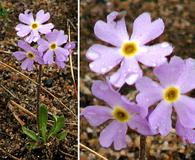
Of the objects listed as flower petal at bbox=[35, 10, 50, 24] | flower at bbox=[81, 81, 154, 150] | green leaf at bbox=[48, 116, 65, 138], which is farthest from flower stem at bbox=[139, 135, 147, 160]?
flower petal at bbox=[35, 10, 50, 24]

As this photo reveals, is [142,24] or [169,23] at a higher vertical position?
[142,24]

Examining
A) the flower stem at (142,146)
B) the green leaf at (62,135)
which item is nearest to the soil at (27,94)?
the green leaf at (62,135)

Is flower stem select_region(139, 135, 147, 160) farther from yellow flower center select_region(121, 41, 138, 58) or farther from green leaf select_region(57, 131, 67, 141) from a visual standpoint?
green leaf select_region(57, 131, 67, 141)

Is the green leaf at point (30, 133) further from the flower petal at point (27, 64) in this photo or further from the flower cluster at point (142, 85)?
the flower cluster at point (142, 85)

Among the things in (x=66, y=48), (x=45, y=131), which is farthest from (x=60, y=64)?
(x=45, y=131)

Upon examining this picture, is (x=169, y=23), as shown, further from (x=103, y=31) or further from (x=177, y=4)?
(x=103, y=31)

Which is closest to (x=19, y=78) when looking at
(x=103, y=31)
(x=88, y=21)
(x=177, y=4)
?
(x=103, y=31)

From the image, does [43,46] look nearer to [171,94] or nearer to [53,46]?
[53,46]
